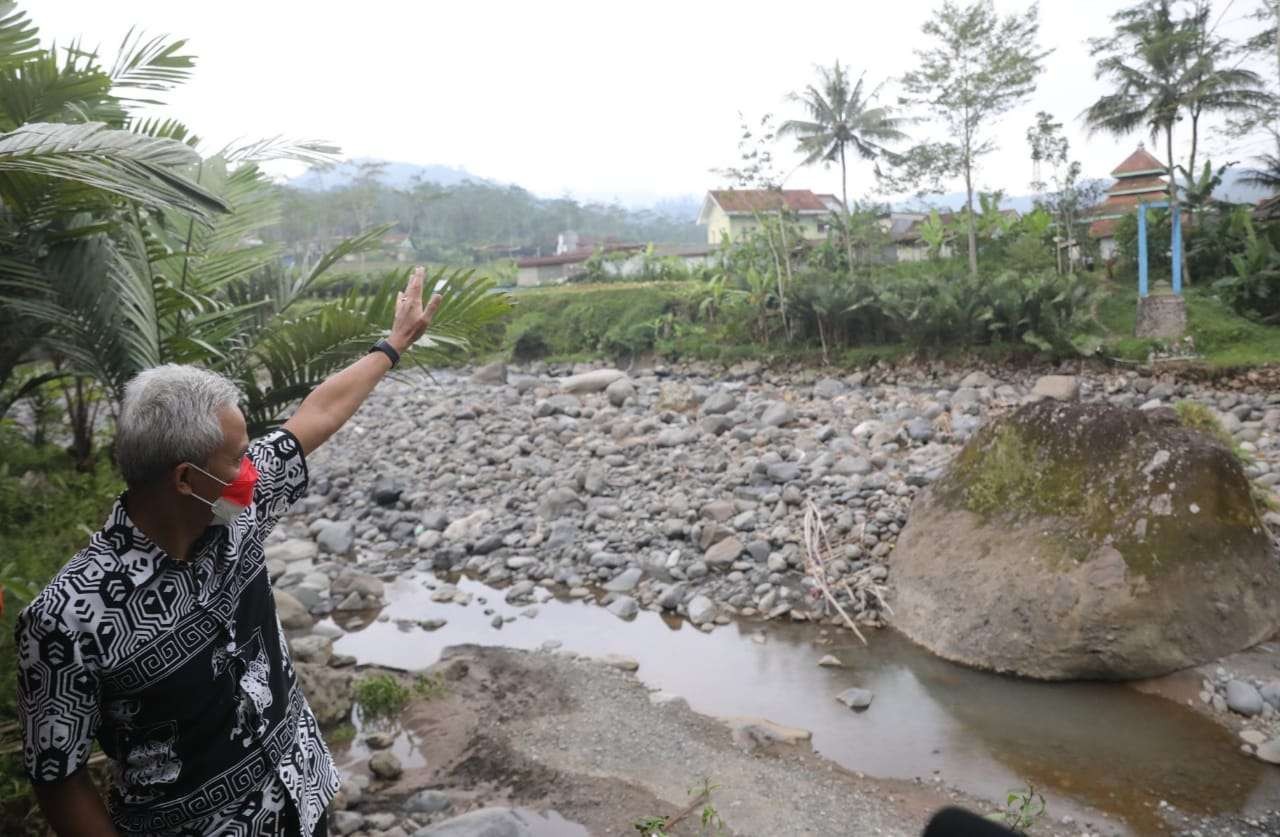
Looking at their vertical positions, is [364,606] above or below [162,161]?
below

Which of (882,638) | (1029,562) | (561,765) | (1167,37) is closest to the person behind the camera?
(561,765)

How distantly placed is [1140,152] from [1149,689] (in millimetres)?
25377

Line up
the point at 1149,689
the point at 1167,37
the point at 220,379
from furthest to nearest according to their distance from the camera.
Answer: the point at 1167,37, the point at 1149,689, the point at 220,379

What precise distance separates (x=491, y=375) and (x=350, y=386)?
736 inches

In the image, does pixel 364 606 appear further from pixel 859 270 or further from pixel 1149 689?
pixel 859 270

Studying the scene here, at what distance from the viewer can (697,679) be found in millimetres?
5957

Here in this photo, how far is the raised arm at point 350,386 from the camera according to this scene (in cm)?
211

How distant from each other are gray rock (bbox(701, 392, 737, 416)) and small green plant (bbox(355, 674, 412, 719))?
27.7ft

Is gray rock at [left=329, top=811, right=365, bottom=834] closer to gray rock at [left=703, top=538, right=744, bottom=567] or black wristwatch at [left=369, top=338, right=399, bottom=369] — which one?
black wristwatch at [left=369, top=338, right=399, bottom=369]

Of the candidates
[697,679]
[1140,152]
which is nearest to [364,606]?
[697,679]

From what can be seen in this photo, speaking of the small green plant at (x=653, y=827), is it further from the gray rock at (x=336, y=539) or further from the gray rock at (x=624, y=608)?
the gray rock at (x=336, y=539)

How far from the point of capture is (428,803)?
4.15m

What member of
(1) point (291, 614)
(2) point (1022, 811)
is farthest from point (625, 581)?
Result: (2) point (1022, 811)

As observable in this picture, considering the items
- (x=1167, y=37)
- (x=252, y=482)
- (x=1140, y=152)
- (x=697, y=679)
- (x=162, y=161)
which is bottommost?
(x=697, y=679)
